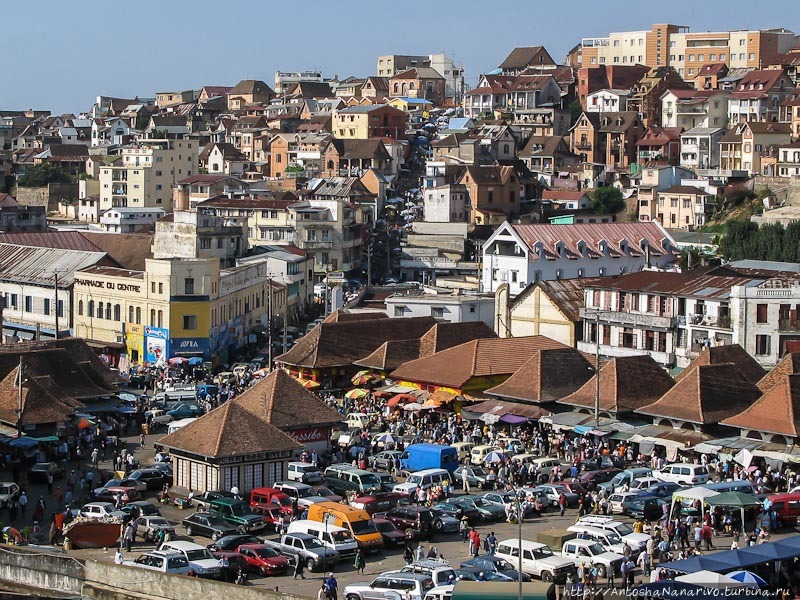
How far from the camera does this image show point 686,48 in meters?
136

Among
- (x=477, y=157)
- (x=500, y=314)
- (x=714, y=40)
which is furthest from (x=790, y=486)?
(x=714, y=40)

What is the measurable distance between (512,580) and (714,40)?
11163 centimetres

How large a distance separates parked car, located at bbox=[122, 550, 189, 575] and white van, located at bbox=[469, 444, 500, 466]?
44.0ft

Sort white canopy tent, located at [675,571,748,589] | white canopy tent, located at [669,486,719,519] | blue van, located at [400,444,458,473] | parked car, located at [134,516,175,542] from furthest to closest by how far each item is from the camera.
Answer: blue van, located at [400,444,458,473] < white canopy tent, located at [669,486,719,519] < parked car, located at [134,516,175,542] < white canopy tent, located at [675,571,748,589]

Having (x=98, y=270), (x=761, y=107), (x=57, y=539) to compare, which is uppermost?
(x=761, y=107)

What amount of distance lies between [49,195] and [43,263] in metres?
51.8

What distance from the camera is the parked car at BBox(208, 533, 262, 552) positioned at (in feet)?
106

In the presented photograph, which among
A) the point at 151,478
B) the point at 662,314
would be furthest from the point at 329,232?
the point at 151,478

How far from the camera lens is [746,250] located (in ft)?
261

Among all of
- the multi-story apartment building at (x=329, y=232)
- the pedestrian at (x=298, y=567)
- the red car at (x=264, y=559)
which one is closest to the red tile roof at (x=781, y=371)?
the pedestrian at (x=298, y=567)

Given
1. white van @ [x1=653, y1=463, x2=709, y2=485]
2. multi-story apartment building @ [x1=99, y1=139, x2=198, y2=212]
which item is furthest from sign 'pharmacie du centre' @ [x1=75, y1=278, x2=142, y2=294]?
multi-story apartment building @ [x1=99, y1=139, x2=198, y2=212]

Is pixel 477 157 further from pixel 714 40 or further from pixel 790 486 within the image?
pixel 790 486

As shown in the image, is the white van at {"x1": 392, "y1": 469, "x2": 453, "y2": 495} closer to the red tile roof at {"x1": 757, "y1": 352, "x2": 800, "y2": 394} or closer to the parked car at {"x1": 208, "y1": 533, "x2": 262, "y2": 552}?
the parked car at {"x1": 208, "y1": 533, "x2": 262, "y2": 552}

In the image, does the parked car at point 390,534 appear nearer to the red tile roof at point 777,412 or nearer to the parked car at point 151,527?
the parked car at point 151,527
